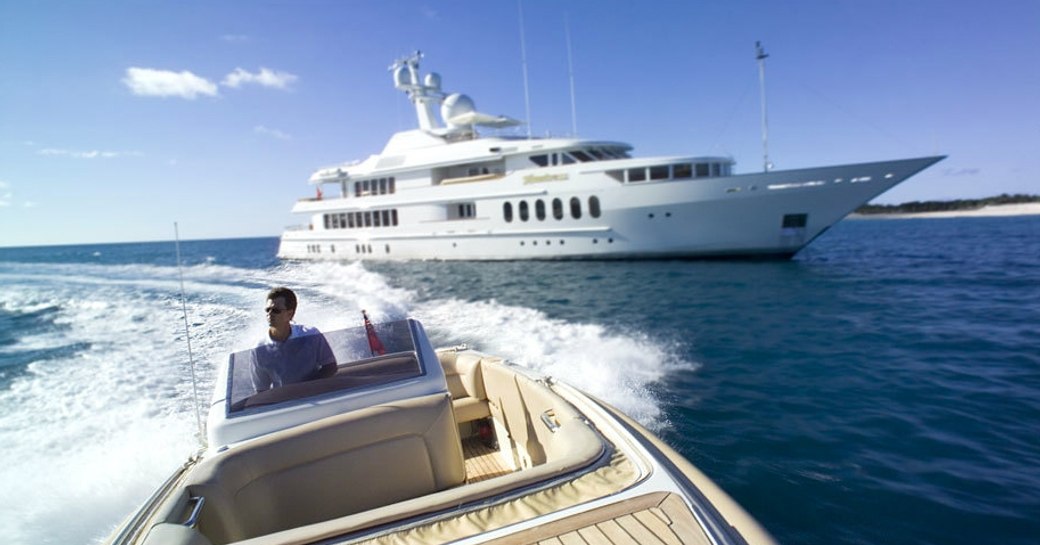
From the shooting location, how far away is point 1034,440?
4.71 m

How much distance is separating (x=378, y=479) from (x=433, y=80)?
33.1 metres

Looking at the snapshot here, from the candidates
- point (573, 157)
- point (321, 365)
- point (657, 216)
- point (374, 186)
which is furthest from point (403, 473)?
point (374, 186)

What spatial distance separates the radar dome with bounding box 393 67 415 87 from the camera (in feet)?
107

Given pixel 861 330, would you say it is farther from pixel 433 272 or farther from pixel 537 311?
pixel 433 272

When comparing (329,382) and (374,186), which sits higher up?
(374,186)

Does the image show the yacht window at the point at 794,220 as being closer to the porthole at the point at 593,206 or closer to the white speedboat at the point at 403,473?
the porthole at the point at 593,206

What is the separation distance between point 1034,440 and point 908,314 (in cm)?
642

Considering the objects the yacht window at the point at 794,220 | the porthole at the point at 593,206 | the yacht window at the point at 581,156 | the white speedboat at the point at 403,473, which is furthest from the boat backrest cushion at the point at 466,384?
the yacht window at the point at 581,156

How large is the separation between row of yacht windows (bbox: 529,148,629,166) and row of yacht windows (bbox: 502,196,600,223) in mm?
2061

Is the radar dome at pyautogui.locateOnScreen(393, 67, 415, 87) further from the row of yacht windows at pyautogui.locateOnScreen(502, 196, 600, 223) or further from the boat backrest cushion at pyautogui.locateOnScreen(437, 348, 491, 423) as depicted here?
the boat backrest cushion at pyautogui.locateOnScreen(437, 348, 491, 423)

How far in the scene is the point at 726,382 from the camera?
21.8 feet

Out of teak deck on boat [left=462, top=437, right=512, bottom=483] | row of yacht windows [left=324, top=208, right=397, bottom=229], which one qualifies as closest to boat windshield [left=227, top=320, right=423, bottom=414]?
teak deck on boat [left=462, top=437, right=512, bottom=483]

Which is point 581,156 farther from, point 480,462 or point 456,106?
point 480,462

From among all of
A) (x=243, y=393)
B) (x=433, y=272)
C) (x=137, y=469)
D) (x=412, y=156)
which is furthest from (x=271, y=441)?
(x=412, y=156)
